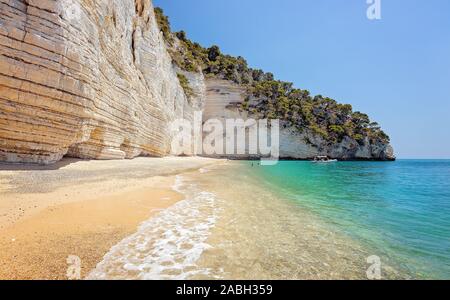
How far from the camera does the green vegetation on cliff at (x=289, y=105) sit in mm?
59594

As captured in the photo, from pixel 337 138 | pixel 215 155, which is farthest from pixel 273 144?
pixel 337 138

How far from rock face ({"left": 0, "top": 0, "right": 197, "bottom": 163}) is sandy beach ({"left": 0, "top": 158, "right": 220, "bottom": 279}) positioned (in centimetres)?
174

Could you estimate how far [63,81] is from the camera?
10492 millimetres

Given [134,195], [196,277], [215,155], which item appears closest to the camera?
[196,277]

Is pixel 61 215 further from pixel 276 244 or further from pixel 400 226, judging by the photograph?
pixel 400 226

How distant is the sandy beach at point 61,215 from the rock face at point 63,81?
174 centimetres

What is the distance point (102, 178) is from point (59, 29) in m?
6.80

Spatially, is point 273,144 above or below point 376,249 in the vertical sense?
above

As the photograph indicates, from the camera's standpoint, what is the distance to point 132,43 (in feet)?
71.8

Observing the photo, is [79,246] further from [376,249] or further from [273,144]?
[273,144]

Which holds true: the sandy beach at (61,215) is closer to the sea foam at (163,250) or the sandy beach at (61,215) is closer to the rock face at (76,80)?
the sea foam at (163,250)

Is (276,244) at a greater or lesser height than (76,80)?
lesser

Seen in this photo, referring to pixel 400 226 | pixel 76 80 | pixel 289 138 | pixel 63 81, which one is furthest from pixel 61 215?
pixel 289 138

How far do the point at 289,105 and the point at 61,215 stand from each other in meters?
63.6
